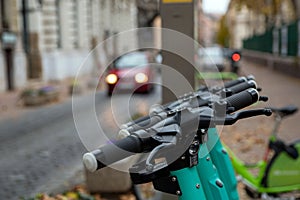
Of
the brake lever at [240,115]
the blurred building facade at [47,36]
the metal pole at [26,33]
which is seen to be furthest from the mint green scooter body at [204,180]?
the metal pole at [26,33]

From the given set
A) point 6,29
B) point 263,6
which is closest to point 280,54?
point 263,6

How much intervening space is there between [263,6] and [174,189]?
39.8 metres

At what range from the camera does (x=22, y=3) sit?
2111cm

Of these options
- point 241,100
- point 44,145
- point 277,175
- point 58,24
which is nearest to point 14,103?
point 44,145

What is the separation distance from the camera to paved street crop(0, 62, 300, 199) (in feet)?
18.4

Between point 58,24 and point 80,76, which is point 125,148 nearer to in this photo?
point 80,76

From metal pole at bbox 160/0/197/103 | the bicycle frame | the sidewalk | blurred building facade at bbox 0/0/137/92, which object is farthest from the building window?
the bicycle frame

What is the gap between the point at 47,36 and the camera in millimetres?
23984

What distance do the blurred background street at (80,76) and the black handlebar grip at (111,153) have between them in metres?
0.57

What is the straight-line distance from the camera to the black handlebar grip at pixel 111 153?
1731 mm

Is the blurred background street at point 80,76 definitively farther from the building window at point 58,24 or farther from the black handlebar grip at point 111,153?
the black handlebar grip at point 111,153

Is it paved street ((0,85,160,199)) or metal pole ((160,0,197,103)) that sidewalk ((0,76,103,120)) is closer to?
paved street ((0,85,160,199))

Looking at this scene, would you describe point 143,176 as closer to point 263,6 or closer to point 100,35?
point 100,35

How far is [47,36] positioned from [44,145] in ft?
52.2
